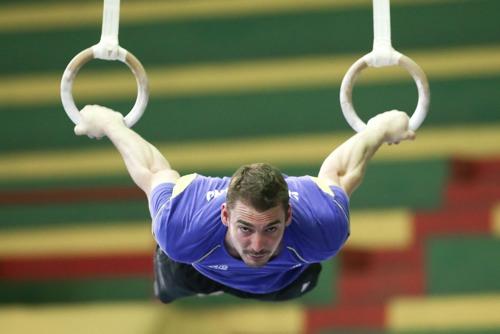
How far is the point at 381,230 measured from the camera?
4906mm

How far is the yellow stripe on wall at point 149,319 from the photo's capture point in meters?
4.66

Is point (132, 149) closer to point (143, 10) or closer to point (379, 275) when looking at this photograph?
point (379, 275)

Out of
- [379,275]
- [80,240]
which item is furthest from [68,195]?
[379,275]

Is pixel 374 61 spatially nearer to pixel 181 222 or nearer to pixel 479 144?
pixel 181 222

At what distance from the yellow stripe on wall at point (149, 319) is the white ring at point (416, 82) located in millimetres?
1952

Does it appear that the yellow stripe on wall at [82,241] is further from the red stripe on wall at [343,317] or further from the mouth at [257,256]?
the mouth at [257,256]

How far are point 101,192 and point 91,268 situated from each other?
42 centimetres

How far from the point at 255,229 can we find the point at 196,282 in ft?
2.57

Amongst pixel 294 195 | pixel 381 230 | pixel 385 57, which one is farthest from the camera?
pixel 381 230

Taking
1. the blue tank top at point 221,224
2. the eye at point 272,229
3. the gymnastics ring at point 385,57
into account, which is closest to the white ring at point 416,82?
the gymnastics ring at point 385,57

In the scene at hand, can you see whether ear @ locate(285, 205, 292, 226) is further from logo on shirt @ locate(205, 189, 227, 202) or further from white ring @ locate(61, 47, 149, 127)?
white ring @ locate(61, 47, 149, 127)

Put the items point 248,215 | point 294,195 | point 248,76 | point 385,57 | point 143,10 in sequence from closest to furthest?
point 248,215 < point 294,195 < point 385,57 < point 248,76 < point 143,10

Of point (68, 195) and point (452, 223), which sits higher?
point (68, 195)

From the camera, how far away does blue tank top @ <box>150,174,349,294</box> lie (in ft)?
8.85
